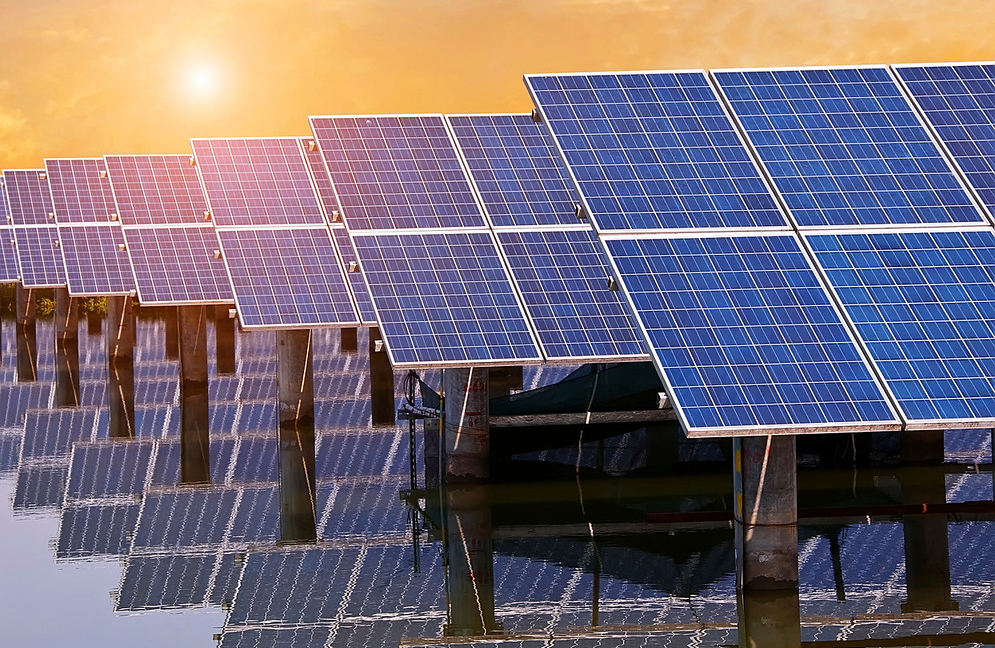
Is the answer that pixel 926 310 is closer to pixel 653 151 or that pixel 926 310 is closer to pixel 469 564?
pixel 653 151

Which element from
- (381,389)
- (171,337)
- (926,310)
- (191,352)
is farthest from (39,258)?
(926,310)

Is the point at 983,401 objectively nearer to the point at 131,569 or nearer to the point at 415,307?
the point at 415,307

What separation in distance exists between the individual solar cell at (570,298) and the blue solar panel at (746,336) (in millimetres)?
4545

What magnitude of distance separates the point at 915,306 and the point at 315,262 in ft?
60.7

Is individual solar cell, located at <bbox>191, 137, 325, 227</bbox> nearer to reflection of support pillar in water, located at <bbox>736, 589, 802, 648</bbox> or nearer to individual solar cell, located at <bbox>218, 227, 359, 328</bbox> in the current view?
individual solar cell, located at <bbox>218, 227, 359, 328</bbox>

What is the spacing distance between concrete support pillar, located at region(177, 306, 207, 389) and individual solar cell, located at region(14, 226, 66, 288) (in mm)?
13373

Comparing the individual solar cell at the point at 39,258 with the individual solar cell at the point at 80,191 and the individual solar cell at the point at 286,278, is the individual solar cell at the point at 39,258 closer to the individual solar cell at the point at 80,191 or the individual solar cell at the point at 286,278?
the individual solar cell at the point at 80,191

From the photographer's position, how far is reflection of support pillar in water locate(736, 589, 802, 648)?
18.1 metres

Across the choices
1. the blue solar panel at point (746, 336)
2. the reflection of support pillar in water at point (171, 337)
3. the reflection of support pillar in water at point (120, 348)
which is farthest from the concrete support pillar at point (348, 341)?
the blue solar panel at point (746, 336)

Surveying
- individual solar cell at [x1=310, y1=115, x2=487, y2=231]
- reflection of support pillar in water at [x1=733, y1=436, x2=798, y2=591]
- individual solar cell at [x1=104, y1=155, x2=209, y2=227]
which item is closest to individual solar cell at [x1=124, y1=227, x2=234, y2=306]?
individual solar cell at [x1=104, y1=155, x2=209, y2=227]

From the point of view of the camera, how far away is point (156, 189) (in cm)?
4647

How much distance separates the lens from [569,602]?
65.9 ft

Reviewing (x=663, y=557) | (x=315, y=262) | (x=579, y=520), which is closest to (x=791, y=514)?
(x=663, y=557)

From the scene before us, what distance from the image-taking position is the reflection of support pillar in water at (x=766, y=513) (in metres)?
18.1
